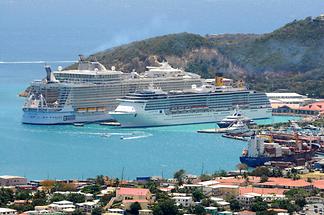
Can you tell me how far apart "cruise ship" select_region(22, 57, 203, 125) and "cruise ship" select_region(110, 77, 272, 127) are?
1228 mm

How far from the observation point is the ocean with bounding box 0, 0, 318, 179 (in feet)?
176

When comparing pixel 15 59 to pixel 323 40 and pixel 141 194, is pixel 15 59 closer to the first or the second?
pixel 323 40

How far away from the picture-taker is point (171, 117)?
68.2m

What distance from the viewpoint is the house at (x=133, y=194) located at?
43.9 meters

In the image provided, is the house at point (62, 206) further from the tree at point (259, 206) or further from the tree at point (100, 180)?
the tree at point (100, 180)

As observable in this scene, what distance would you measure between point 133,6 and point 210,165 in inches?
4755

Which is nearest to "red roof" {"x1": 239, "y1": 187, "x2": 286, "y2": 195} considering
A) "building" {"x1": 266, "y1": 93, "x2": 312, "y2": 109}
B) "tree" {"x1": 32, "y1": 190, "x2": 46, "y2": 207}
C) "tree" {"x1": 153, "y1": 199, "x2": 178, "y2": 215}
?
"tree" {"x1": 153, "y1": 199, "x2": 178, "y2": 215}

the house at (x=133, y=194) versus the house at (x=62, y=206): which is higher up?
the house at (x=133, y=194)

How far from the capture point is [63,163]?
177 ft

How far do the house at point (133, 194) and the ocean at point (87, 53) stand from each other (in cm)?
572

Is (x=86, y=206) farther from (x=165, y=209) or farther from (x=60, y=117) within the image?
(x=60, y=117)

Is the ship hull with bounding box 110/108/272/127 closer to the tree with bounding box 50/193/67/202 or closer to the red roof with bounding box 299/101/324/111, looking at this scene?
the red roof with bounding box 299/101/324/111

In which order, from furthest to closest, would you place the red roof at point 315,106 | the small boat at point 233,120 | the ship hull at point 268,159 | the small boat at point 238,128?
the red roof at point 315,106 < the small boat at point 233,120 < the small boat at point 238,128 < the ship hull at point 268,159

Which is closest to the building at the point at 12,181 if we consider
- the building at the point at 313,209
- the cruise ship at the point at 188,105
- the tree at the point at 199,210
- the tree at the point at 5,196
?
the tree at the point at 5,196
